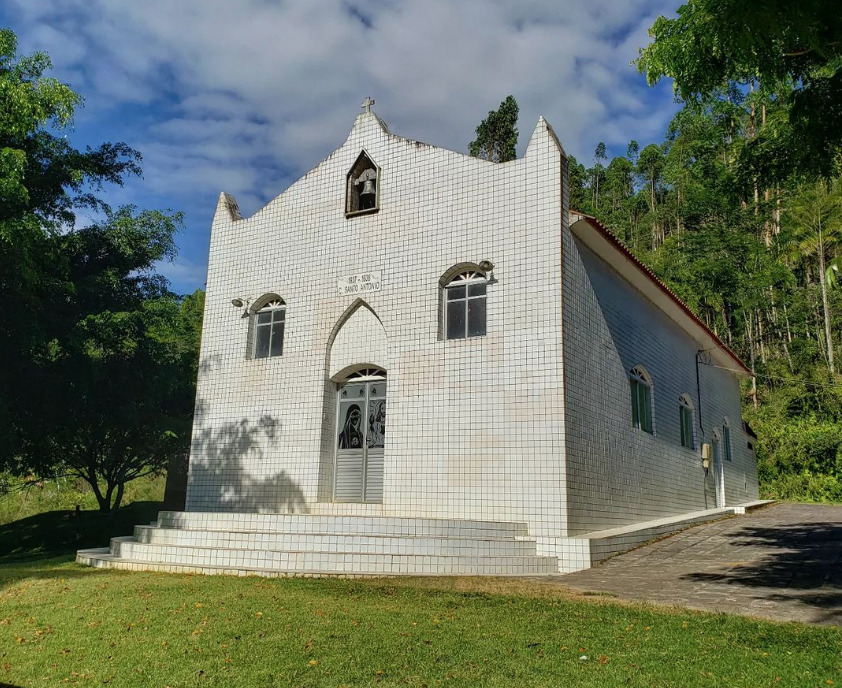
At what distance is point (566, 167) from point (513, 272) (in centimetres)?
216

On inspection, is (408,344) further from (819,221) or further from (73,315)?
(819,221)

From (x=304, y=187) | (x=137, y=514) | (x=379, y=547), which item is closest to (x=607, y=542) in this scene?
(x=379, y=547)

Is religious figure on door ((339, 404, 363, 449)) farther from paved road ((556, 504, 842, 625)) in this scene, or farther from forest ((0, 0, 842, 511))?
forest ((0, 0, 842, 511))

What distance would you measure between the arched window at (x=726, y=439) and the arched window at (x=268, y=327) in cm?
1500

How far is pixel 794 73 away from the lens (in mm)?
7875

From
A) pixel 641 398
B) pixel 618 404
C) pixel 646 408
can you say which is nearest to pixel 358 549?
pixel 618 404

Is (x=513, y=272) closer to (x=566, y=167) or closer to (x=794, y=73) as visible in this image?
(x=566, y=167)

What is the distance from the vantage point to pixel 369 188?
14.0m

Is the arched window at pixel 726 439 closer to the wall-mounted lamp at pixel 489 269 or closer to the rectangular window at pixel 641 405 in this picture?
the rectangular window at pixel 641 405

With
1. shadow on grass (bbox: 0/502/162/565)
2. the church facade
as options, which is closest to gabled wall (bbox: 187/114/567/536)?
the church facade

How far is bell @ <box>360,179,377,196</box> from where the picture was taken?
45.7 feet

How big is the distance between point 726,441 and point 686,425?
494 centimetres

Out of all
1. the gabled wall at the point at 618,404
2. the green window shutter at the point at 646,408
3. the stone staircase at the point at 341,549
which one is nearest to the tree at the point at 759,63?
the gabled wall at the point at 618,404

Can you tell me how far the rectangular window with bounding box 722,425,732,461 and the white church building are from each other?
7.03 metres
